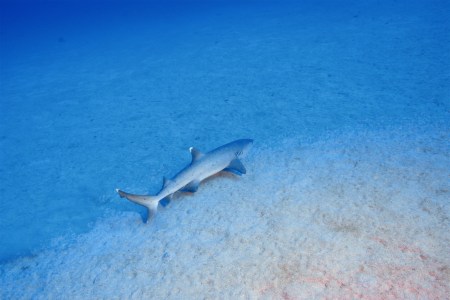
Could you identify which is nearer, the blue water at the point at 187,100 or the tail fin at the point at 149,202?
the tail fin at the point at 149,202

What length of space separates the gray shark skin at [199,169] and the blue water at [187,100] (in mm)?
798

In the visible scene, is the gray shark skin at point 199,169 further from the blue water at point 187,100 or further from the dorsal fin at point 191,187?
the blue water at point 187,100

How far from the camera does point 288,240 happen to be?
3.51m

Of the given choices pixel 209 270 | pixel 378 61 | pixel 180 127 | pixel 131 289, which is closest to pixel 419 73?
pixel 378 61

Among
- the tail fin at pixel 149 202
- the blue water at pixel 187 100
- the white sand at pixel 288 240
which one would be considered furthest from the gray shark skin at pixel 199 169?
the blue water at pixel 187 100

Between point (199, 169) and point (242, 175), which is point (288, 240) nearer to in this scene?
point (242, 175)

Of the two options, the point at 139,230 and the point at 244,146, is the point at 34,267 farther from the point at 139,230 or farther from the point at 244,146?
the point at 244,146

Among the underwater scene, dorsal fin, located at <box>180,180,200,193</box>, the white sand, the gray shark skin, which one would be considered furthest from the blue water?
dorsal fin, located at <box>180,180,200,193</box>

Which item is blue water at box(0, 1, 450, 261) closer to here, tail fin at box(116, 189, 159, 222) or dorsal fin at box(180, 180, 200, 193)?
tail fin at box(116, 189, 159, 222)

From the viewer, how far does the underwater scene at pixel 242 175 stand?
3.25m

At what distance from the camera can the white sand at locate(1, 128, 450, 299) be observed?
9.91ft

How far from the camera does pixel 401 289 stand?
278 centimetres

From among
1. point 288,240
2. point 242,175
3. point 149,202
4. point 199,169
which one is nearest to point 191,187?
point 199,169

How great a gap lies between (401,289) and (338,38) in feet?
29.9
